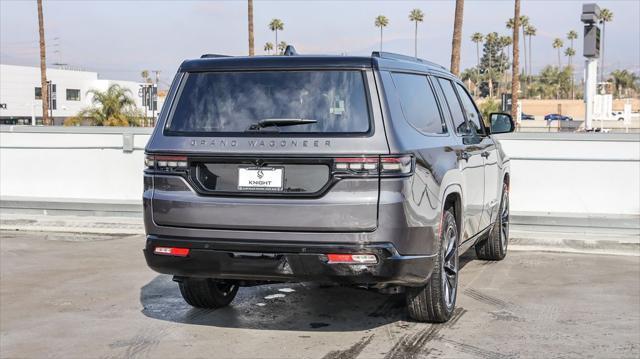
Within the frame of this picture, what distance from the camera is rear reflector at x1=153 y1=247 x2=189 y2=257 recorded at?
17.3 ft

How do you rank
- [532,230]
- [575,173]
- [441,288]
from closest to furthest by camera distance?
[441,288]
[532,230]
[575,173]

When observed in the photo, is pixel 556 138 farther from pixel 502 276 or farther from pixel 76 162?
pixel 76 162

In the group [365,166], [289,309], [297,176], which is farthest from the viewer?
[289,309]

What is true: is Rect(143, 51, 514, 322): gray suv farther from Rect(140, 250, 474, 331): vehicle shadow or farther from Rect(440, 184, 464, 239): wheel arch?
Rect(140, 250, 474, 331): vehicle shadow

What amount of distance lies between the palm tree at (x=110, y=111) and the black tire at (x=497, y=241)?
3240 cm

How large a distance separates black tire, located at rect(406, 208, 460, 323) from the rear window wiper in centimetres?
132

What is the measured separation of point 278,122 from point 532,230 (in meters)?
6.52

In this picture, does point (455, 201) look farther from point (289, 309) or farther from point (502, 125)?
point (502, 125)

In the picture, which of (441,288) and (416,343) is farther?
(441,288)

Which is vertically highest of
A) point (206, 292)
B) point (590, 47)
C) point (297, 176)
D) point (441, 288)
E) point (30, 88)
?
point (590, 47)

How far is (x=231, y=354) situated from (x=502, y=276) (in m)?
3.66

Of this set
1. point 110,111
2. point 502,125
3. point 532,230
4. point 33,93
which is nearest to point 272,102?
point 502,125

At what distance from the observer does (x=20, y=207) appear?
42.1 ft

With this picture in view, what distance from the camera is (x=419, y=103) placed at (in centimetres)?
586
